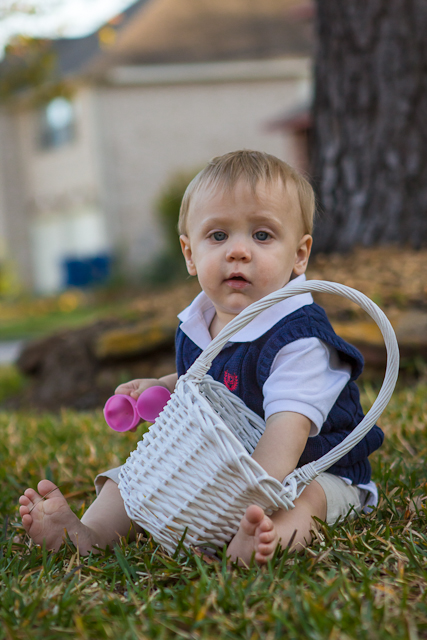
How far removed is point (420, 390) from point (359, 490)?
5.48 ft

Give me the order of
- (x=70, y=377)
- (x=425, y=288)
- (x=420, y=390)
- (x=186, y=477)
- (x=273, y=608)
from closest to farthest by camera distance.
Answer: (x=273, y=608), (x=186, y=477), (x=420, y=390), (x=425, y=288), (x=70, y=377)

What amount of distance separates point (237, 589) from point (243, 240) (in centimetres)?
97

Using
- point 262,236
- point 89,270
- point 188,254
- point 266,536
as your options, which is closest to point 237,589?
point 266,536

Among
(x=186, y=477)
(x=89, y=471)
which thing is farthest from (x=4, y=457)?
(x=186, y=477)

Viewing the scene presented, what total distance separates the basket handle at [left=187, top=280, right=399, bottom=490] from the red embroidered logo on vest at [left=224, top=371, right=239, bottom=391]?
9.5 inches

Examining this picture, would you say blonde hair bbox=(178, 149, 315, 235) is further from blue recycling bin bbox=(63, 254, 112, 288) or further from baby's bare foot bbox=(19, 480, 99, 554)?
blue recycling bin bbox=(63, 254, 112, 288)

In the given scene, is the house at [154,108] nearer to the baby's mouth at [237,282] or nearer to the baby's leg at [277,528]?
the baby's mouth at [237,282]

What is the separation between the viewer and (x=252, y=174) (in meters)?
2.05

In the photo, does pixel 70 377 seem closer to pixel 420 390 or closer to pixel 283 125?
pixel 420 390

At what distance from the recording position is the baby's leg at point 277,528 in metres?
1.69

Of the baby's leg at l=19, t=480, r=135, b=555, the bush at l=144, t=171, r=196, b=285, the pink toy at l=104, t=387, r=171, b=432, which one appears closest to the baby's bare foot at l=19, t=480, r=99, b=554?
the baby's leg at l=19, t=480, r=135, b=555

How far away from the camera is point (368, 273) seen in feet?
15.5

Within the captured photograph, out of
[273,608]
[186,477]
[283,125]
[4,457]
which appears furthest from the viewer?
[283,125]

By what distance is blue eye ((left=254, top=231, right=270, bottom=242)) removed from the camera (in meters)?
2.07
